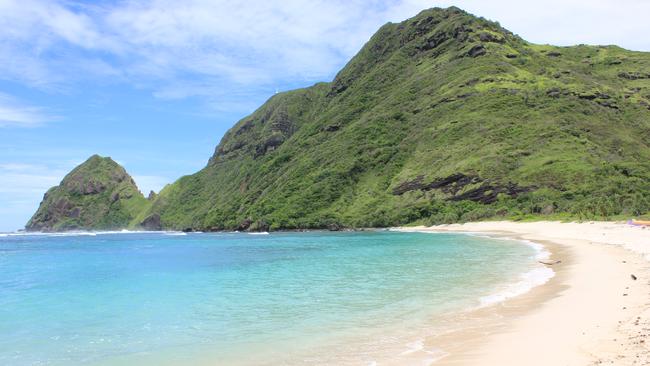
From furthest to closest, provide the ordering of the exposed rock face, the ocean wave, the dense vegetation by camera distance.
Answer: the exposed rock face < the dense vegetation < the ocean wave

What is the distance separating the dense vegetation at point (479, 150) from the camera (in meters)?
102

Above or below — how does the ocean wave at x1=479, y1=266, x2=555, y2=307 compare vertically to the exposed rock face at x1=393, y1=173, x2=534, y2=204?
below

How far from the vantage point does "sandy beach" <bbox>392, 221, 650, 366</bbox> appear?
10320 millimetres

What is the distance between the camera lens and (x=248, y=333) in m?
15.7

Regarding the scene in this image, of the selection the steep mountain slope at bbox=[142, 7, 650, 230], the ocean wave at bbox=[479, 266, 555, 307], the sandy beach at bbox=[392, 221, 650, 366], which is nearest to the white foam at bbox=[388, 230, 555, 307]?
the ocean wave at bbox=[479, 266, 555, 307]

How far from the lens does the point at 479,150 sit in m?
124

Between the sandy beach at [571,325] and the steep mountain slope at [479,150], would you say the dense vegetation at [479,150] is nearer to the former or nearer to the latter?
the steep mountain slope at [479,150]

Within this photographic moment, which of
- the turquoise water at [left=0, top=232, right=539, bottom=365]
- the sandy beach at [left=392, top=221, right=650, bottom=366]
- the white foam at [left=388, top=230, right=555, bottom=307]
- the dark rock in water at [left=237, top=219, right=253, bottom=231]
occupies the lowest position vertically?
the turquoise water at [left=0, top=232, right=539, bottom=365]

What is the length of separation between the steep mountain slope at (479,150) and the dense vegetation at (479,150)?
1.36 feet

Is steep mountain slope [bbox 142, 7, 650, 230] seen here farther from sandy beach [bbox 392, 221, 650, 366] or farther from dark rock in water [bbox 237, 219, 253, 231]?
sandy beach [bbox 392, 221, 650, 366]

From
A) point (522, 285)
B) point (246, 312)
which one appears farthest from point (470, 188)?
point (246, 312)

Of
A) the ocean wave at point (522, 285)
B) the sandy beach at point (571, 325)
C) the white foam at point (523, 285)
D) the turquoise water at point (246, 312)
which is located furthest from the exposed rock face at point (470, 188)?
the sandy beach at point (571, 325)

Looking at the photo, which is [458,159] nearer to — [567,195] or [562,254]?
[567,195]

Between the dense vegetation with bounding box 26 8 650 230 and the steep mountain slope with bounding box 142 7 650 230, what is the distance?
416 mm
